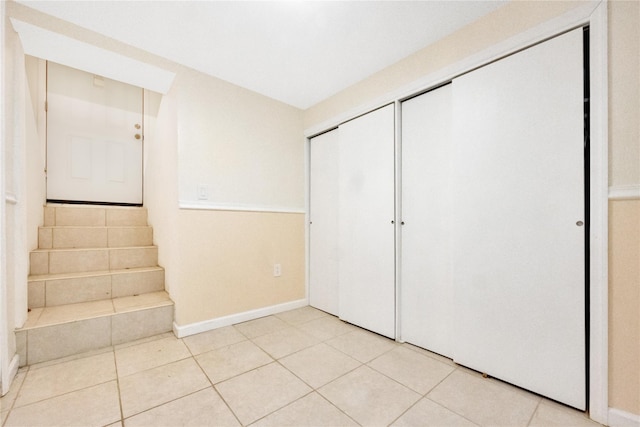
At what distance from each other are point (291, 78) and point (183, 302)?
2053 millimetres

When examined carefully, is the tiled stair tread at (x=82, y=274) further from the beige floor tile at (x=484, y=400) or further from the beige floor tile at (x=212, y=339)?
the beige floor tile at (x=484, y=400)

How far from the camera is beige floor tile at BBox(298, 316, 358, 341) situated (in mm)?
2096

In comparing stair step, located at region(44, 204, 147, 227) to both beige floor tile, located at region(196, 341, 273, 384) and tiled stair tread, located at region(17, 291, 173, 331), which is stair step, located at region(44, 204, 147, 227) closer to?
tiled stair tread, located at region(17, 291, 173, 331)

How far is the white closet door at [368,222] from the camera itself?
2.03 metres

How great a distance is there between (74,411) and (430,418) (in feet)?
5.43

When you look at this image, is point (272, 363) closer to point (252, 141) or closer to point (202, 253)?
point (202, 253)

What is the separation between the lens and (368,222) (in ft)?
7.15

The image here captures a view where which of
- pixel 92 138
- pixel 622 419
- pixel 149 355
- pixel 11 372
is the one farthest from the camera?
pixel 92 138

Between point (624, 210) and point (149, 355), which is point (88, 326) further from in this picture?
point (624, 210)

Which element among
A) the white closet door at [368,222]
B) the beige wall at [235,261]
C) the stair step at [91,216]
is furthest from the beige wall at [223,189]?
the white closet door at [368,222]

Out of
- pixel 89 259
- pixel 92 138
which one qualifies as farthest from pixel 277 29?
pixel 92 138

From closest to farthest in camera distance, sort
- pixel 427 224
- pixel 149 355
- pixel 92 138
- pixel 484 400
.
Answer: pixel 484 400 → pixel 149 355 → pixel 427 224 → pixel 92 138

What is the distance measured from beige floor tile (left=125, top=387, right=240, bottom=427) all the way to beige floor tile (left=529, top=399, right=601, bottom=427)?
137cm

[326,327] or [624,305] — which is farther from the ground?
[624,305]
